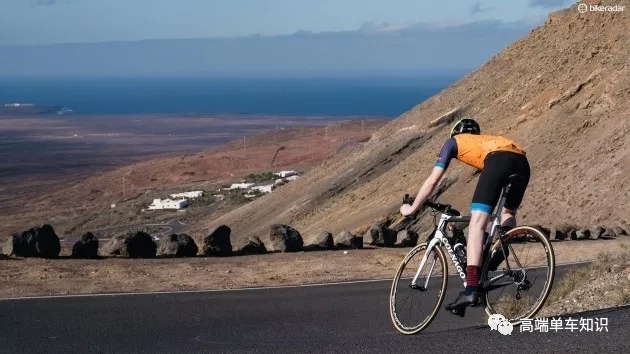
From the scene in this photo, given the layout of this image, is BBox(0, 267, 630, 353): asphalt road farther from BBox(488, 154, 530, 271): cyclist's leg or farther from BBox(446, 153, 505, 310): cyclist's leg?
BBox(488, 154, 530, 271): cyclist's leg

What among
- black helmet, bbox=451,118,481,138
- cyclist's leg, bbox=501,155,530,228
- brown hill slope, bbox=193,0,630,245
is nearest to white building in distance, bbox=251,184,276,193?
brown hill slope, bbox=193,0,630,245

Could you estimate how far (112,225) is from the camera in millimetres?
48125

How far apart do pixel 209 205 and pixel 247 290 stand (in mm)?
39083

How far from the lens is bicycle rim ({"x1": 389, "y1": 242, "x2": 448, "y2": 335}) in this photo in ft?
29.2

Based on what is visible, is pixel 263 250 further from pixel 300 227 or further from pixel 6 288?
pixel 300 227

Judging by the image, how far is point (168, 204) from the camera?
5450 centimetres

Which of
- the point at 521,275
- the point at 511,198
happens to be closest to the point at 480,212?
the point at 511,198

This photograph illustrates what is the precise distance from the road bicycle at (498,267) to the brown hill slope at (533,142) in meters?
16.8

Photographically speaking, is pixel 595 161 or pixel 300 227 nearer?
pixel 595 161

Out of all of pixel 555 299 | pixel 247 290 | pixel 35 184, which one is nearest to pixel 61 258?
pixel 247 290

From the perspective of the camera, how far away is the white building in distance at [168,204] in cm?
5380

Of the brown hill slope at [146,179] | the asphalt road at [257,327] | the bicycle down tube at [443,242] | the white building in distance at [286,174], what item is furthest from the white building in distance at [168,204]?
the bicycle down tube at [443,242]

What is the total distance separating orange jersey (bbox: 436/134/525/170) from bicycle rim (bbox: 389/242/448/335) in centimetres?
88

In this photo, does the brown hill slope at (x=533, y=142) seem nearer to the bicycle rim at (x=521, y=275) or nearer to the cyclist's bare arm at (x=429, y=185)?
the bicycle rim at (x=521, y=275)
